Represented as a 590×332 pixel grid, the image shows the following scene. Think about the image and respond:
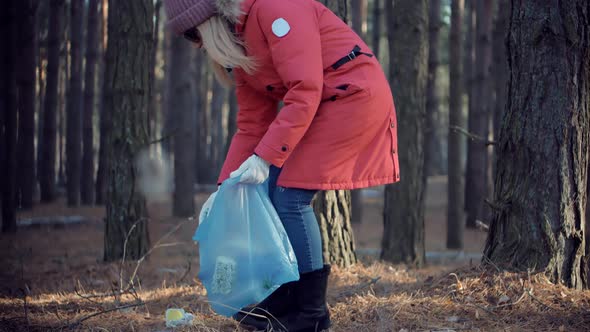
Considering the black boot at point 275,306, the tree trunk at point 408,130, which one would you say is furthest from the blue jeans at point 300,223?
the tree trunk at point 408,130

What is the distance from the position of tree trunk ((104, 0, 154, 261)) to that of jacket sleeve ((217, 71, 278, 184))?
11.8 feet

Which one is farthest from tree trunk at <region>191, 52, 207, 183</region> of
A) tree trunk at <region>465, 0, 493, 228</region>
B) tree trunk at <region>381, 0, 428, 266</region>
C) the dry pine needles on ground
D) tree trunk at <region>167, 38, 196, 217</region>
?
the dry pine needles on ground

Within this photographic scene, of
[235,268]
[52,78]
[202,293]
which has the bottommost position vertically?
[202,293]

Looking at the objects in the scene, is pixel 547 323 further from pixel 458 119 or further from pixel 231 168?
pixel 458 119

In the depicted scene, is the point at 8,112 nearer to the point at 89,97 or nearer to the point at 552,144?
the point at 89,97

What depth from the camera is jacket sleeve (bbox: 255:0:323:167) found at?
281 cm

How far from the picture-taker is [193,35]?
3162mm

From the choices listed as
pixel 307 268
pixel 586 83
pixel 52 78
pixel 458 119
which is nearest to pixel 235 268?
pixel 307 268

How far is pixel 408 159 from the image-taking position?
7840 millimetres

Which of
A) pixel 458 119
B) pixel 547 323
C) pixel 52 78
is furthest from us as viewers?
pixel 52 78

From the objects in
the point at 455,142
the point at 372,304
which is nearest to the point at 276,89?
the point at 372,304

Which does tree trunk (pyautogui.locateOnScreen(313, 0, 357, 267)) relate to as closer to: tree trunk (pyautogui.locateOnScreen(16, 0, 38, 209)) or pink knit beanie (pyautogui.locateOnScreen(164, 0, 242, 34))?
pink knit beanie (pyautogui.locateOnScreen(164, 0, 242, 34))

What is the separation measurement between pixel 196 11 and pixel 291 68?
1.86 feet

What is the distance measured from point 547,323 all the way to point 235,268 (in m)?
1.68
